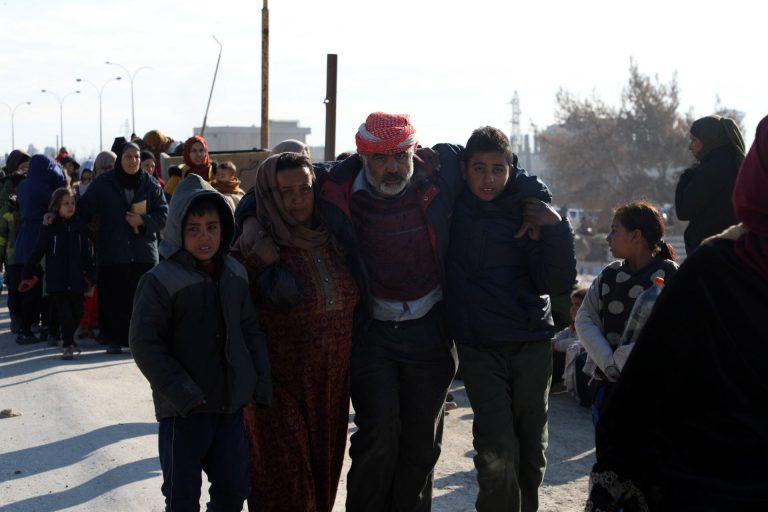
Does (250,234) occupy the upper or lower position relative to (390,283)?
upper

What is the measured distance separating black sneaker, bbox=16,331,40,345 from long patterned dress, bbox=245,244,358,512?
6.93 m

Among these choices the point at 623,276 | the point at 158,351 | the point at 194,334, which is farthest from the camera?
the point at 623,276

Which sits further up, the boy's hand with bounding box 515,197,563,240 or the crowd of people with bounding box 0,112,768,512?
the boy's hand with bounding box 515,197,563,240

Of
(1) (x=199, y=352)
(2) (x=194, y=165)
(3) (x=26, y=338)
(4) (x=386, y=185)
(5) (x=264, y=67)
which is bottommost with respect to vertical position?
(3) (x=26, y=338)

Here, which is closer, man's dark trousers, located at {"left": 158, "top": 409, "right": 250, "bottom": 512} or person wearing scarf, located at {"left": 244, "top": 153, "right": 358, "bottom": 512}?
man's dark trousers, located at {"left": 158, "top": 409, "right": 250, "bottom": 512}

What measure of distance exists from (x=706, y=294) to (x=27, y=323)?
9602 millimetres

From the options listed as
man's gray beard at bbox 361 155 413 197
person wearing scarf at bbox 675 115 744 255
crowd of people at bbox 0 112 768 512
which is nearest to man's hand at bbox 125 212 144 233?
crowd of people at bbox 0 112 768 512

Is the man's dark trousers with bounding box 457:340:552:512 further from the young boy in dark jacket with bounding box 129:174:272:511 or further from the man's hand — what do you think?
the man's hand

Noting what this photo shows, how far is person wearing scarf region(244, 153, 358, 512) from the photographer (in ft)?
15.2

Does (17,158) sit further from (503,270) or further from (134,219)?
(503,270)

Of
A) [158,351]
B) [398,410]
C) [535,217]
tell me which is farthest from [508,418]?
[158,351]

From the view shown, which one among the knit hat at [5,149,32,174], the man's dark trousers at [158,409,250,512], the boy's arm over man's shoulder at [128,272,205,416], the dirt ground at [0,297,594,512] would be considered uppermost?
the knit hat at [5,149,32,174]

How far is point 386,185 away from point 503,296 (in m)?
0.73

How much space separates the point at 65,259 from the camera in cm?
991
